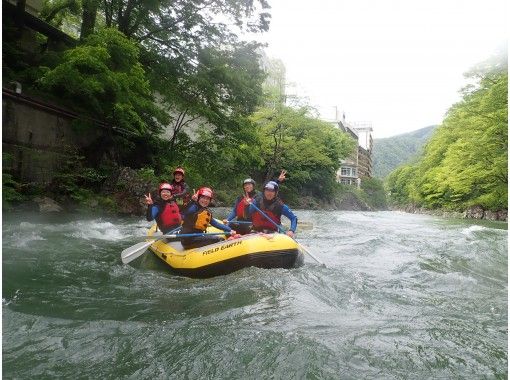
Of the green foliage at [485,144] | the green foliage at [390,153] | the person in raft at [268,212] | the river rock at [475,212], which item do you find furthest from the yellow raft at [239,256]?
the green foliage at [390,153]

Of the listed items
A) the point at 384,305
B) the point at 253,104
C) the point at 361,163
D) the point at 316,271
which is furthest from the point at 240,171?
the point at 361,163

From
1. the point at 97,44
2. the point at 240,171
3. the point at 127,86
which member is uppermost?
the point at 97,44

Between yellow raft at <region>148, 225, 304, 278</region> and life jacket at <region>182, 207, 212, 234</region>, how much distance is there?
0.48 meters

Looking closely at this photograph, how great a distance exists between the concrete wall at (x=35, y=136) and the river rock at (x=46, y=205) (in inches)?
24.3

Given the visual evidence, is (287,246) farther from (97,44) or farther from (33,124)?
(33,124)

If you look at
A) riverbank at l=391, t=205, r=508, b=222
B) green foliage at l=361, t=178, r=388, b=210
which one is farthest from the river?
green foliage at l=361, t=178, r=388, b=210

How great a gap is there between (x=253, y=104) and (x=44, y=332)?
11769 mm

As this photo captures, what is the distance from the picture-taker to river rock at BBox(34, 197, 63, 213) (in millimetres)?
10617

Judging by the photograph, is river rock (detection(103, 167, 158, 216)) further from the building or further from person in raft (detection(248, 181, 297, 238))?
the building

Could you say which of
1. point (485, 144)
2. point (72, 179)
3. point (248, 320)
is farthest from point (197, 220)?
point (485, 144)

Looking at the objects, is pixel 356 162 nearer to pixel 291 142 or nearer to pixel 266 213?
pixel 291 142

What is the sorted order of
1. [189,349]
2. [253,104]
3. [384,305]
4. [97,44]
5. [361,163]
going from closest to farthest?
[189,349], [384,305], [97,44], [253,104], [361,163]

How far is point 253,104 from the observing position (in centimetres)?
1416

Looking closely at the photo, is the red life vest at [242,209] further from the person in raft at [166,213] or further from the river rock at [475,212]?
the river rock at [475,212]
